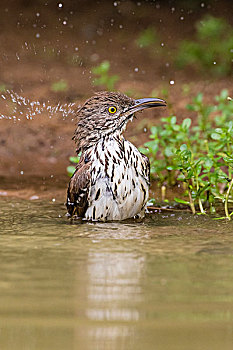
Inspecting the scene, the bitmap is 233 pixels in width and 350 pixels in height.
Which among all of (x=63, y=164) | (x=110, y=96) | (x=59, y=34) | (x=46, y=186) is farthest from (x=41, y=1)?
(x=110, y=96)

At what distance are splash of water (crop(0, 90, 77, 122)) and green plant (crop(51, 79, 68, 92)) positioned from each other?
323 mm

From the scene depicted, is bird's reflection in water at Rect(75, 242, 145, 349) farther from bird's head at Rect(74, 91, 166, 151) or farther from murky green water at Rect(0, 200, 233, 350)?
bird's head at Rect(74, 91, 166, 151)

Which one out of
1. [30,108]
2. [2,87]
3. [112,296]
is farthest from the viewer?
[2,87]

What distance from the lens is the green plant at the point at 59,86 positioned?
1148 centimetres

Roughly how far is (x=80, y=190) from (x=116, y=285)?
2011 millimetres

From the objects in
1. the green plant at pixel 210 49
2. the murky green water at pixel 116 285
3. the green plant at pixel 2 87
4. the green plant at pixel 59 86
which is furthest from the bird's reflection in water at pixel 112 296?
the green plant at pixel 210 49

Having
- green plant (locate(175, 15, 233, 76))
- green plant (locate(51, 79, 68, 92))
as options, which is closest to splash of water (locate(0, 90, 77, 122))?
green plant (locate(51, 79, 68, 92))

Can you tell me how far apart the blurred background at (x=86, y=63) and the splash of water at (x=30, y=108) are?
24mm

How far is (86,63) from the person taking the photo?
13703 millimetres

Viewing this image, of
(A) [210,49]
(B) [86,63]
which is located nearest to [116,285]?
(A) [210,49]

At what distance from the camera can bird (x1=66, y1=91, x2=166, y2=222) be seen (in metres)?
5.24

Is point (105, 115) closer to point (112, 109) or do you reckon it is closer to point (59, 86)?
point (112, 109)

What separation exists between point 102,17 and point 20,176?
8743 mm

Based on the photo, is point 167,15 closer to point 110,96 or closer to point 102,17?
point 102,17
